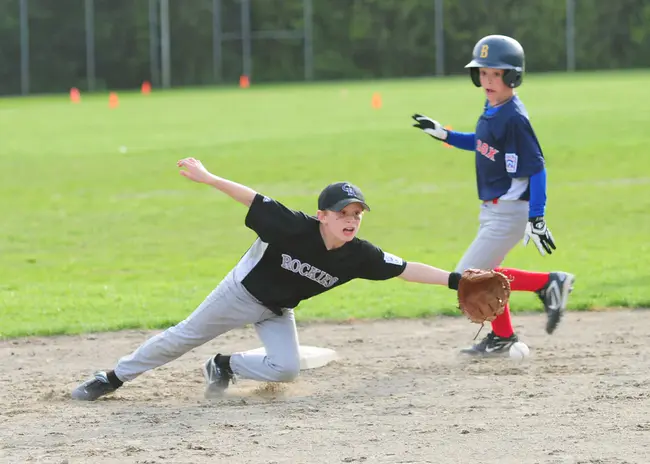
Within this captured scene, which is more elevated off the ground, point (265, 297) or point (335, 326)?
point (265, 297)

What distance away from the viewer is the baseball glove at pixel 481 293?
256 inches

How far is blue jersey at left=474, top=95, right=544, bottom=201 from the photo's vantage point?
6953 mm

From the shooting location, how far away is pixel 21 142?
21844mm

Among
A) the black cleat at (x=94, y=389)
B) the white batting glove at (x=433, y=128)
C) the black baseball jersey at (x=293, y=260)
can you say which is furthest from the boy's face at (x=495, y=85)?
the black cleat at (x=94, y=389)

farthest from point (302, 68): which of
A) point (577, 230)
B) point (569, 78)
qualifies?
point (577, 230)

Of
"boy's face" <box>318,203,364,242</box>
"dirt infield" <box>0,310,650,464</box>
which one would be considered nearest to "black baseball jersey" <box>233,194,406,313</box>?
"boy's face" <box>318,203,364,242</box>

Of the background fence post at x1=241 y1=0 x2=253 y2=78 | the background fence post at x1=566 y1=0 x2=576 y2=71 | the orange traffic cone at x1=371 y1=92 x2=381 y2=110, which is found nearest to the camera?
the orange traffic cone at x1=371 y1=92 x2=381 y2=110

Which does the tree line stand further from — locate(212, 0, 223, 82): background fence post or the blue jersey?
the blue jersey

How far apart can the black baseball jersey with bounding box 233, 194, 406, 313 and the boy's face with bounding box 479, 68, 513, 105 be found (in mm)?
1450

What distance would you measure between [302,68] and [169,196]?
22950 mm

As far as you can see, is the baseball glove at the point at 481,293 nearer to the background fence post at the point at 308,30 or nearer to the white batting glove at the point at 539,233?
the white batting glove at the point at 539,233

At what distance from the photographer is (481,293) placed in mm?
6520

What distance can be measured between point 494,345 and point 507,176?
1.08 m

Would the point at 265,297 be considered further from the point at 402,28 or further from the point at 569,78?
the point at 402,28
